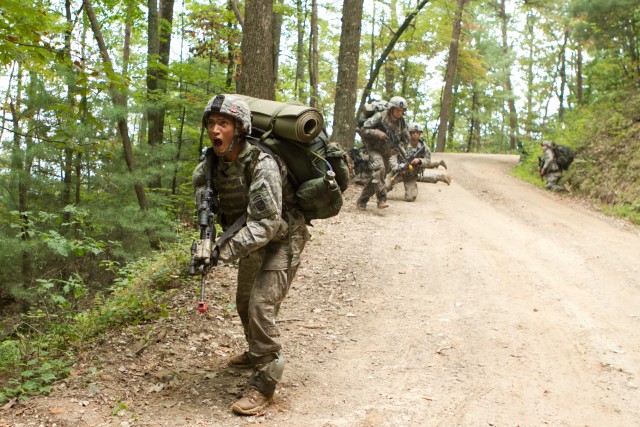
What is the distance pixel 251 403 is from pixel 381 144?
8.82m

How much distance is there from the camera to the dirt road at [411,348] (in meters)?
4.34

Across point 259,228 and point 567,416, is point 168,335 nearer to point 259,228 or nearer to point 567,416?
point 259,228

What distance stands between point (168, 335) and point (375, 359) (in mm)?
2069

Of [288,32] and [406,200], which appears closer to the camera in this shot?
[406,200]

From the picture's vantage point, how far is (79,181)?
440 inches

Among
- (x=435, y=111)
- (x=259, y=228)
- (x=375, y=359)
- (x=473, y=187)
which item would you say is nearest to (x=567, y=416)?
(x=375, y=359)

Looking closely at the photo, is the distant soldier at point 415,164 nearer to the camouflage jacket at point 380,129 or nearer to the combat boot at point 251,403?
the camouflage jacket at point 380,129

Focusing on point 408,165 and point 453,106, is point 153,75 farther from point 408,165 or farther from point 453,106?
point 453,106

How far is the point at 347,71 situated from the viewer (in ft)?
44.7

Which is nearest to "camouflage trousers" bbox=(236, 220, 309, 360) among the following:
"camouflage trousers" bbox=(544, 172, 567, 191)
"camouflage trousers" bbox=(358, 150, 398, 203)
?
"camouflage trousers" bbox=(358, 150, 398, 203)

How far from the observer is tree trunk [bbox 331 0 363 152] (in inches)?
524

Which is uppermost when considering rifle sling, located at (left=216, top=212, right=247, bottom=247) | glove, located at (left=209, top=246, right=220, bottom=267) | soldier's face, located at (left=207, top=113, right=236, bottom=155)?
soldier's face, located at (left=207, top=113, right=236, bottom=155)

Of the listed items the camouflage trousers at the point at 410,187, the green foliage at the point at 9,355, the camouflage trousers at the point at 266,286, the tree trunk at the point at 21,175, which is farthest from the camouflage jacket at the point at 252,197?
the camouflage trousers at the point at 410,187

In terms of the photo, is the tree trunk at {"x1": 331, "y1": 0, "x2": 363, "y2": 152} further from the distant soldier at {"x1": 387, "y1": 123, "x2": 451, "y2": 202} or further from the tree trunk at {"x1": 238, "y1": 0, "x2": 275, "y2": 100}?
the tree trunk at {"x1": 238, "y1": 0, "x2": 275, "y2": 100}
